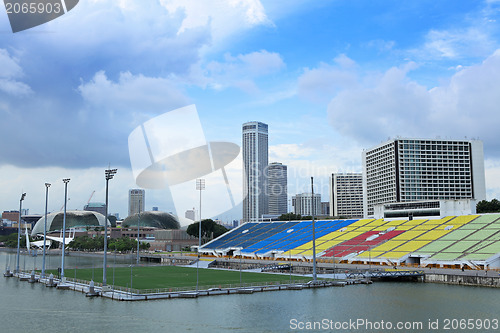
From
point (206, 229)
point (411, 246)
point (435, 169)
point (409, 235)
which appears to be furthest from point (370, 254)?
point (435, 169)

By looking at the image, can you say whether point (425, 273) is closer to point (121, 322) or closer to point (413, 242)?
point (413, 242)

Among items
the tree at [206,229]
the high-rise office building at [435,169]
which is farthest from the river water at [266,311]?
the high-rise office building at [435,169]

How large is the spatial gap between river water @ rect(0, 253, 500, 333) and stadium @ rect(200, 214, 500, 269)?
798 inches

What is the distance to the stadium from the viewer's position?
2970 inches

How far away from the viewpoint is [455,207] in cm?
9919

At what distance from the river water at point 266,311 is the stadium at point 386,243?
66.5 ft

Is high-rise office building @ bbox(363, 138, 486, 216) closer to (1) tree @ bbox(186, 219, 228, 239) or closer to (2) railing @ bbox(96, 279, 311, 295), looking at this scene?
(1) tree @ bbox(186, 219, 228, 239)

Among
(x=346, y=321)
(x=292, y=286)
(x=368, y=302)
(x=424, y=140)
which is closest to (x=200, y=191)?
(x=292, y=286)

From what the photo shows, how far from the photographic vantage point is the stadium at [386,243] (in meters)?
75.4

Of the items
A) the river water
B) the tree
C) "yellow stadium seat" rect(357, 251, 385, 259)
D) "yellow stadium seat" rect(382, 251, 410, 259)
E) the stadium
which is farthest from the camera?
the tree

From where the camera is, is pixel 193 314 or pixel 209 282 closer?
pixel 193 314

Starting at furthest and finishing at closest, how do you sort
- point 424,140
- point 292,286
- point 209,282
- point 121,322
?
point 424,140 < point 209,282 < point 292,286 < point 121,322

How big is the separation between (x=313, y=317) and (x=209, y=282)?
27.2 m

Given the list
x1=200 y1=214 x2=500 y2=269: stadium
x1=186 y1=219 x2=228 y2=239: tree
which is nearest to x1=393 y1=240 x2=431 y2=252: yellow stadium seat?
x1=200 y1=214 x2=500 y2=269: stadium
